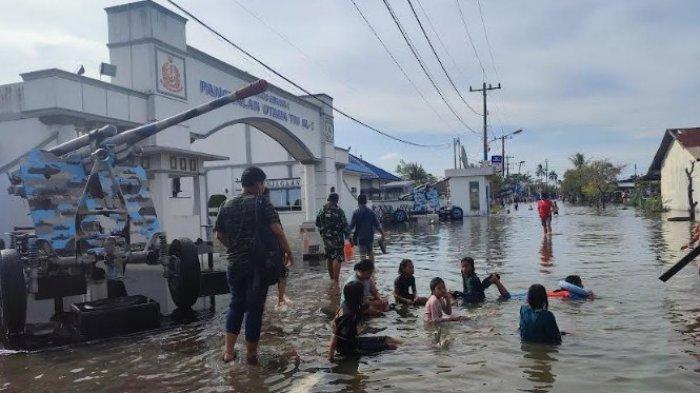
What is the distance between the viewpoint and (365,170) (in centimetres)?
4391

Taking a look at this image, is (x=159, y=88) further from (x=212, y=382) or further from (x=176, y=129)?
(x=212, y=382)

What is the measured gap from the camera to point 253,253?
539 cm

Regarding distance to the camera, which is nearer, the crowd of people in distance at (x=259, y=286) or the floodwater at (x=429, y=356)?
the floodwater at (x=429, y=356)

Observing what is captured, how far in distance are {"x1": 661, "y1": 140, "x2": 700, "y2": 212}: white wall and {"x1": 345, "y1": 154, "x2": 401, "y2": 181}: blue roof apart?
64.1 ft

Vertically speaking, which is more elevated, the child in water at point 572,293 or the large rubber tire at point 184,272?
the large rubber tire at point 184,272

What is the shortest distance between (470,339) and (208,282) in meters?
3.87

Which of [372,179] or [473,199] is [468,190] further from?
[372,179]

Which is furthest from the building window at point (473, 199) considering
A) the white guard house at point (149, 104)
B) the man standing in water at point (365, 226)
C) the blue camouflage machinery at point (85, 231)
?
the blue camouflage machinery at point (85, 231)

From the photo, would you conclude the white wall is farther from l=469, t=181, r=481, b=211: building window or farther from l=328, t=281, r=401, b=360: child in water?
l=328, t=281, r=401, b=360: child in water

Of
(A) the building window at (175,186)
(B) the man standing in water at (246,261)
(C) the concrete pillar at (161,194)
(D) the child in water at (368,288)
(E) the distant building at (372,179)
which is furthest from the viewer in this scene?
(E) the distant building at (372,179)

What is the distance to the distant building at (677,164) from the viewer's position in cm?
3017

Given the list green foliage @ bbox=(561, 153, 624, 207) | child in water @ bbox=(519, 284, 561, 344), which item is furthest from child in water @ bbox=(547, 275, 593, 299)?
green foliage @ bbox=(561, 153, 624, 207)

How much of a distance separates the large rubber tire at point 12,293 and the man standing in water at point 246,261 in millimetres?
2570

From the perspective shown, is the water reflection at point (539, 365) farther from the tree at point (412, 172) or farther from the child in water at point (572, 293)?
the tree at point (412, 172)
